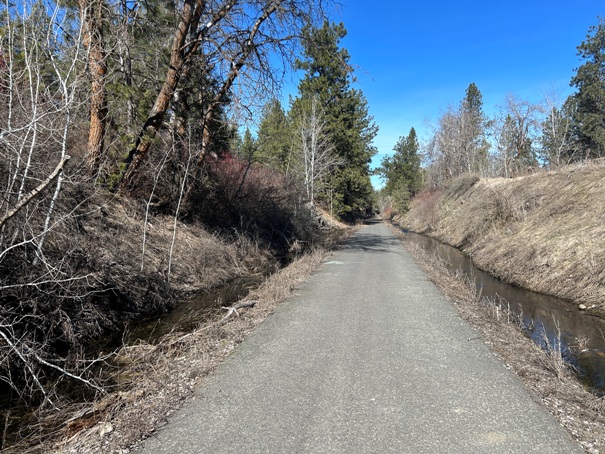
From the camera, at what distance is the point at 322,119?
34000 mm

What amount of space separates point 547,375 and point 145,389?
4882 mm

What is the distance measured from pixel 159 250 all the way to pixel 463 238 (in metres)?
17.8

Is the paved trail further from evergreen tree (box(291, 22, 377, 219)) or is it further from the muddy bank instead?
evergreen tree (box(291, 22, 377, 219))

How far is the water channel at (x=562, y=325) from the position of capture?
553 cm

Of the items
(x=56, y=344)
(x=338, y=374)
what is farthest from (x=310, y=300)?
(x=56, y=344)

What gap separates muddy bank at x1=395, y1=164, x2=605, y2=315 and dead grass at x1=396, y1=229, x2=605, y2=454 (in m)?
3.57

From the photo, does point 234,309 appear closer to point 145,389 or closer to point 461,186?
point 145,389

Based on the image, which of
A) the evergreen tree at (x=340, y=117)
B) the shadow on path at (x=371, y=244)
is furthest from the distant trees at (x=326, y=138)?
the shadow on path at (x=371, y=244)

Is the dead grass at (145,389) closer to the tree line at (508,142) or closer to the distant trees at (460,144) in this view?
the tree line at (508,142)

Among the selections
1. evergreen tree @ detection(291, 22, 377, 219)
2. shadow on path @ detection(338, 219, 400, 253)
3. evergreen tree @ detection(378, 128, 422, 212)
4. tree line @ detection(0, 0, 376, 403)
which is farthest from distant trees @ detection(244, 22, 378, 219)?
evergreen tree @ detection(378, 128, 422, 212)

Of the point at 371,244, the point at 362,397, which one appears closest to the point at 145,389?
the point at 362,397

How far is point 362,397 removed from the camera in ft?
Result: 12.9

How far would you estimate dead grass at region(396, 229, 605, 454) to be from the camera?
3350 mm

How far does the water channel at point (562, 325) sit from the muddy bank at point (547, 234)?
1.48 ft
